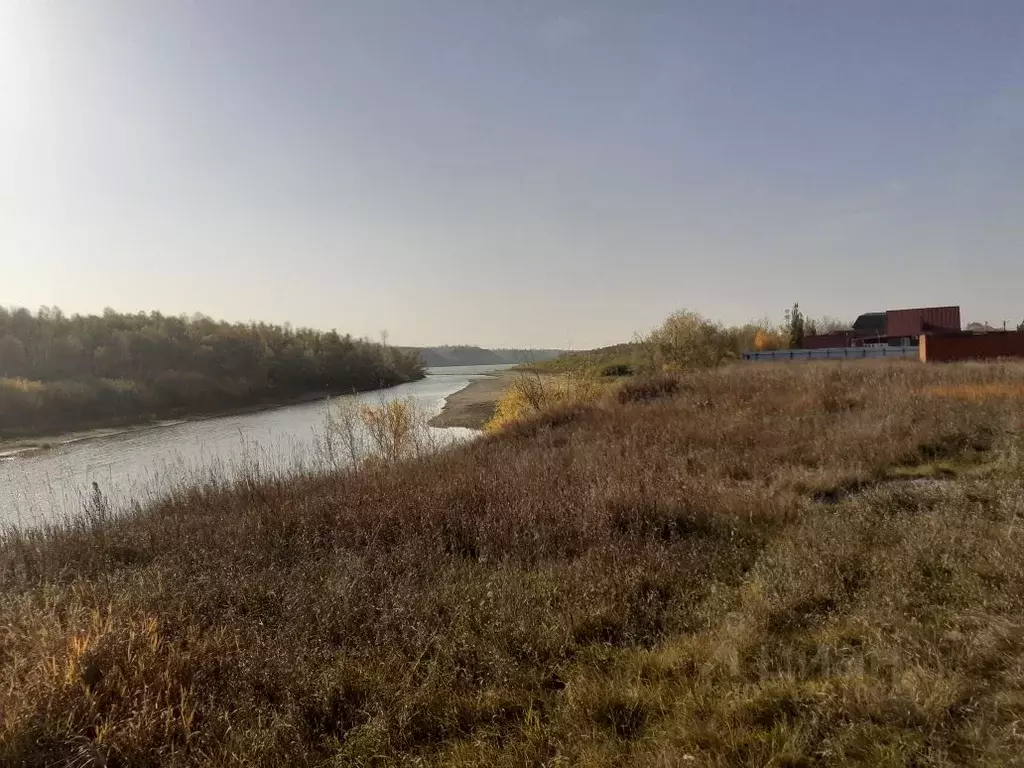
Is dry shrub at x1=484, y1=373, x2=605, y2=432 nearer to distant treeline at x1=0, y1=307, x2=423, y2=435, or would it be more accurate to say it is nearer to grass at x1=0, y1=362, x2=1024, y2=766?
distant treeline at x1=0, y1=307, x2=423, y2=435

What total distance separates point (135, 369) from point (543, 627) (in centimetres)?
5107

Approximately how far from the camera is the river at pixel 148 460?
549 inches

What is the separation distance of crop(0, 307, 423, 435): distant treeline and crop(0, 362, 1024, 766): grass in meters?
20.3

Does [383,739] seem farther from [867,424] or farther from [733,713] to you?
[867,424]

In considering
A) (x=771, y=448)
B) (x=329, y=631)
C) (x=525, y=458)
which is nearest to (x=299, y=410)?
(x=525, y=458)

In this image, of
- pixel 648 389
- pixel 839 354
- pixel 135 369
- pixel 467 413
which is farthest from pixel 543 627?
pixel 135 369

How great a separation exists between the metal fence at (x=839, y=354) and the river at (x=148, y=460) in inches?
846

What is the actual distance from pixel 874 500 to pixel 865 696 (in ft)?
14.7

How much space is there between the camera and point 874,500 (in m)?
6.80

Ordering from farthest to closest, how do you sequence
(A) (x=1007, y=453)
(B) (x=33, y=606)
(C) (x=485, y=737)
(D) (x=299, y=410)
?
(D) (x=299, y=410), (A) (x=1007, y=453), (B) (x=33, y=606), (C) (x=485, y=737)

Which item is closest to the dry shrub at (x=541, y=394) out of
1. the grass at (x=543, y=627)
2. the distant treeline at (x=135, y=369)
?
the distant treeline at (x=135, y=369)

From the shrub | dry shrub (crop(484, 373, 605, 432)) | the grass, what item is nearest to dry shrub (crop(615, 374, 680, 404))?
dry shrub (crop(484, 373, 605, 432))

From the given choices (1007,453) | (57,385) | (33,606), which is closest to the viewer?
(33,606)

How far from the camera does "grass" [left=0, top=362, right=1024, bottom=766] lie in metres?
3.06
